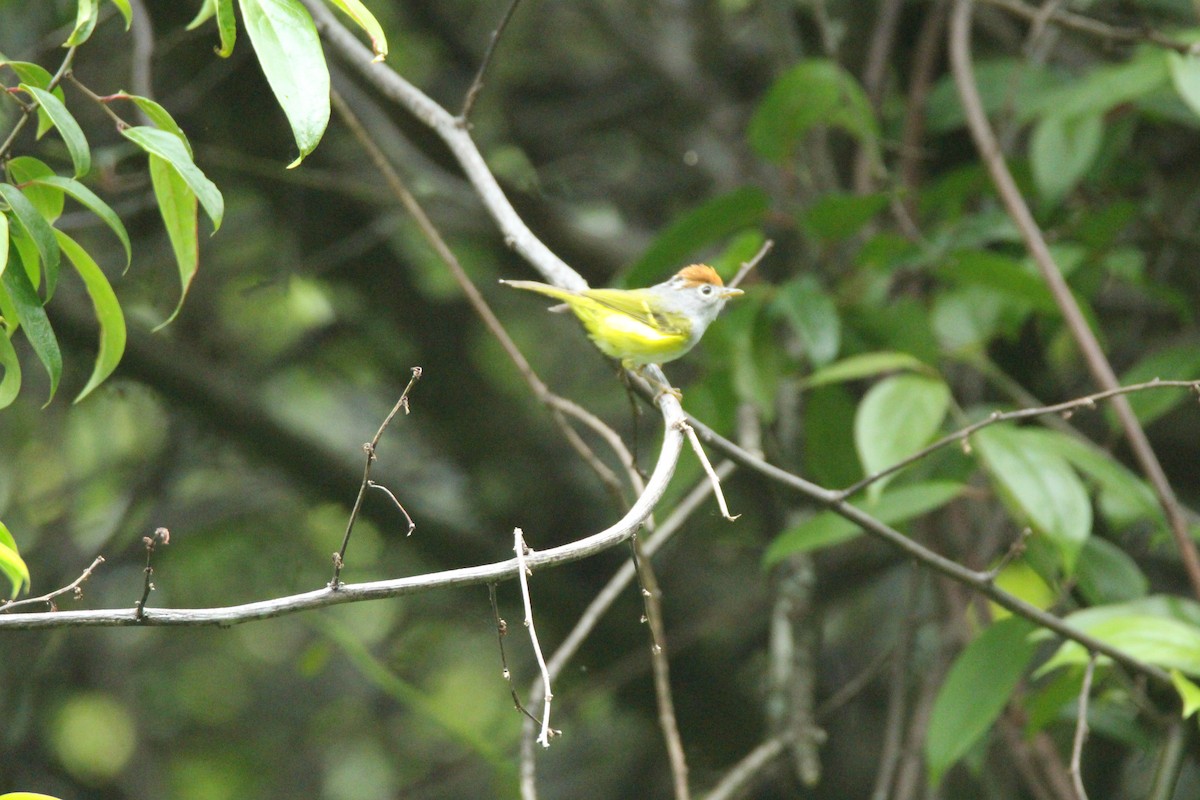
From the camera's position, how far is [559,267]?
7.27 feet

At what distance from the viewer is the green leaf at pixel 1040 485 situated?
261 centimetres

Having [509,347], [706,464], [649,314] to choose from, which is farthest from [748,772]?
[706,464]

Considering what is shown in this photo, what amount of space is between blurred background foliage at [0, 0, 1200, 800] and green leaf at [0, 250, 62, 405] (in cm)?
202

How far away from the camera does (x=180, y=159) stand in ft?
5.02

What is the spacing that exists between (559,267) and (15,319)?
972 mm

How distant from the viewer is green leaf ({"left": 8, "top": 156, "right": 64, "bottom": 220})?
1652 millimetres

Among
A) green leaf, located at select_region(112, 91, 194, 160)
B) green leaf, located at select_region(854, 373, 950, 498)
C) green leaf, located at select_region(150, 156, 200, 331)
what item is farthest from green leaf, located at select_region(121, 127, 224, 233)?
green leaf, located at select_region(854, 373, 950, 498)

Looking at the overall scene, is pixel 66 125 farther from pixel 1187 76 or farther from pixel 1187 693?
pixel 1187 76

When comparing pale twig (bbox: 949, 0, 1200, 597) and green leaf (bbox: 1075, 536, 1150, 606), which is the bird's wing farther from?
green leaf (bbox: 1075, 536, 1150, 606)

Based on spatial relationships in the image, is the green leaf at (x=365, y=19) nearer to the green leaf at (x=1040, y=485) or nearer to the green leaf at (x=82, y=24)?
the green leaf at (x=82, y=24)

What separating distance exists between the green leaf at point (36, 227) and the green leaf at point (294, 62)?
1.14 ft

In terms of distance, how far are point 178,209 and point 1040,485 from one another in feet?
6.52

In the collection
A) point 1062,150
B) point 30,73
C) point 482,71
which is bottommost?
point 1062,150

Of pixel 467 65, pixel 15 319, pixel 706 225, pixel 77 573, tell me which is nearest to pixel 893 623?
pixel 706 225
